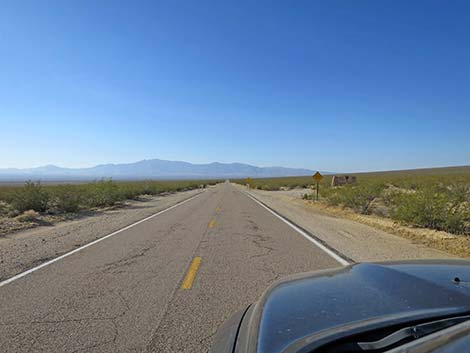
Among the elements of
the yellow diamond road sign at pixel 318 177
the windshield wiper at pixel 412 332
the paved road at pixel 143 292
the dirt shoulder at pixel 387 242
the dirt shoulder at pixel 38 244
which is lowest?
the dirt shoulder at pixel 38 244

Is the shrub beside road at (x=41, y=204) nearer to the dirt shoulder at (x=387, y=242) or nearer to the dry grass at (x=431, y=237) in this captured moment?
the dirt shoulder at (x=387, y=242)

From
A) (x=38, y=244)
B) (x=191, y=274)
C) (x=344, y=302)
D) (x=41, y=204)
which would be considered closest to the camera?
(x=344, y=302)

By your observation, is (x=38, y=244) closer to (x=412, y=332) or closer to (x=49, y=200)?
(x=412, y=332)

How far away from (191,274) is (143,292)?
113 cm

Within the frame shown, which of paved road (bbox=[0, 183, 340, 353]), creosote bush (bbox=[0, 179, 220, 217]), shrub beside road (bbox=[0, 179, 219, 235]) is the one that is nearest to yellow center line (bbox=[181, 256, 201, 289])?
paved road (bbox=[0, 183, 340, 353])

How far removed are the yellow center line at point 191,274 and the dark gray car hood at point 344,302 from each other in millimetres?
2938

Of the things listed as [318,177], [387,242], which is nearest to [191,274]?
[387,242]

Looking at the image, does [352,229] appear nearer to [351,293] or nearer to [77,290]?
[77,290]

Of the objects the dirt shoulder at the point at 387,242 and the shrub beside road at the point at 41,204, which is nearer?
the dirt shoulder at the point at 387,242

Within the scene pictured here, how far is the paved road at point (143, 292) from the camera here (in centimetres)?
369

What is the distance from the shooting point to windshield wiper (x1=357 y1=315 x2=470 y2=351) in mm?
1755

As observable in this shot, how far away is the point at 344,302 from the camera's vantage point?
226 cm

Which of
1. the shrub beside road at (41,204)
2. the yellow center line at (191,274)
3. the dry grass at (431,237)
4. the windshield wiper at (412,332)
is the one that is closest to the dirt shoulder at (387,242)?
the dry grass at (431,237)

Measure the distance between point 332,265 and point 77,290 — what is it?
456 cm
